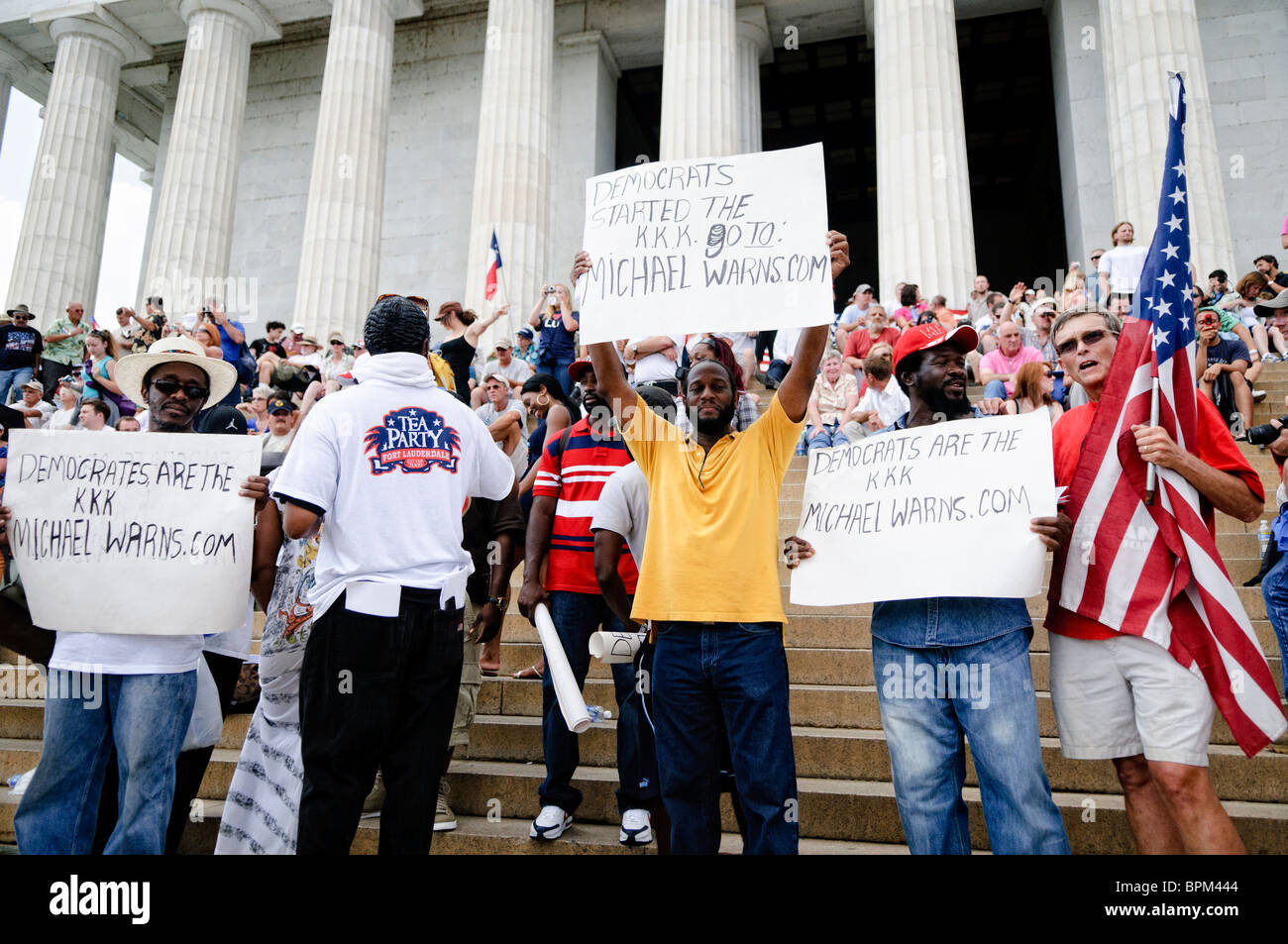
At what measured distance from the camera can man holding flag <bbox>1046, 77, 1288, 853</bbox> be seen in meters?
3.18

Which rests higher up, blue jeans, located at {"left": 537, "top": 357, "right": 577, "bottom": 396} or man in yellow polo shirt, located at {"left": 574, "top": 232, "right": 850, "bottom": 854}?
blue jeans, located at {"left": 537, "top": 357, "right": 577, "bottom": 396}

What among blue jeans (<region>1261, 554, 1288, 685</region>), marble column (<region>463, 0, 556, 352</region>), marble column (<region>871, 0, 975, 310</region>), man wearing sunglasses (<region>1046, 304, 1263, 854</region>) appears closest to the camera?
man wearing sunglasses (<region>1046, 304, 1263, 854</region>)

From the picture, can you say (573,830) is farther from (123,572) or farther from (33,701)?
(33,701)

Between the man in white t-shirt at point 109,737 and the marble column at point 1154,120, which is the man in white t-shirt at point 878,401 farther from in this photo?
the marble column at point 1154,120

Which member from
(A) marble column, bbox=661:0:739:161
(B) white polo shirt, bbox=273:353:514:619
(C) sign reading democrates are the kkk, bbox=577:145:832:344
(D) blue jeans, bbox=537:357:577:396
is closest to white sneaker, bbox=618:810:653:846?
(B) white polo shirt, bbox=273:353:514:619

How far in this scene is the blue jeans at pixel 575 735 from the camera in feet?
14.8

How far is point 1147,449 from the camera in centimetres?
336

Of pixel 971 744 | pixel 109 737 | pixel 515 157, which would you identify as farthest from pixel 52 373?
pixel 971 744

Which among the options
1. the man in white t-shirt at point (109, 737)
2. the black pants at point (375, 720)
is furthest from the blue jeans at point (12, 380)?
the black pants at point (375, 720)

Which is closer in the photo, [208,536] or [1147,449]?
[1147,449]

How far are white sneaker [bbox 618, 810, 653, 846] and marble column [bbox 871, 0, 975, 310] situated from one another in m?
13.0

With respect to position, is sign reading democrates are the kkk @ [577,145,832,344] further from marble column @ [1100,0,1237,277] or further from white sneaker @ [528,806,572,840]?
marble column @ [1100,0,1237,277]

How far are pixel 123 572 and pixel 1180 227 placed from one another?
177 inches

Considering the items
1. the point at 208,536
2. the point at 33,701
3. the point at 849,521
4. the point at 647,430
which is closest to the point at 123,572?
the point at 208,536
